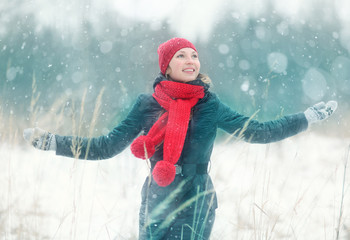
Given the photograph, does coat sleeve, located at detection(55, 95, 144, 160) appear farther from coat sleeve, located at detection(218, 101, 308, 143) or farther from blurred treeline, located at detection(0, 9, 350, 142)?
blurred treeline, located at detection(0, 9, 350, 142)

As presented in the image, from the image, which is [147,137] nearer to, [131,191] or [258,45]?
[131,191]

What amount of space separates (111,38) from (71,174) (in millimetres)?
6969

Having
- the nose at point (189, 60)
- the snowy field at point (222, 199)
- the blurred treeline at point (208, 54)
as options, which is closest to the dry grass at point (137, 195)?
the snowy field at point (222, 199)

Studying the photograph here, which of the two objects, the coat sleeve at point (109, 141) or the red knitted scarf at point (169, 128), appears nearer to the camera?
the red knitted scarf at point (169, 128)

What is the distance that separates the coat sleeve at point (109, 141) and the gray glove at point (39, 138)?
0.03 meters

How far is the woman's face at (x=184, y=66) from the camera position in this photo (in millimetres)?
1692

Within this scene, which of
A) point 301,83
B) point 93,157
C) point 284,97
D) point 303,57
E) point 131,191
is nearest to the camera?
point 93,157

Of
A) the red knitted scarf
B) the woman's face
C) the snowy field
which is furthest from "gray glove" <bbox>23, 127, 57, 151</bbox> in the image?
the woman's face

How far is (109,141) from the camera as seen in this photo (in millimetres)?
1690

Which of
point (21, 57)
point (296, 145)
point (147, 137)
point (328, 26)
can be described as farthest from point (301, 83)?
point (147, 137)

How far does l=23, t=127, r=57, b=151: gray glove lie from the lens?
5.37ft

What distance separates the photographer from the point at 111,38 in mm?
8102

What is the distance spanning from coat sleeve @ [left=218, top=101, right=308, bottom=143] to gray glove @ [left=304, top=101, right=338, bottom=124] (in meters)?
0.03

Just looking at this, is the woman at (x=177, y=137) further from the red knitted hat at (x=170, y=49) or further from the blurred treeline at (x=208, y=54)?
the blurred treeline at (x=208, y=54)
